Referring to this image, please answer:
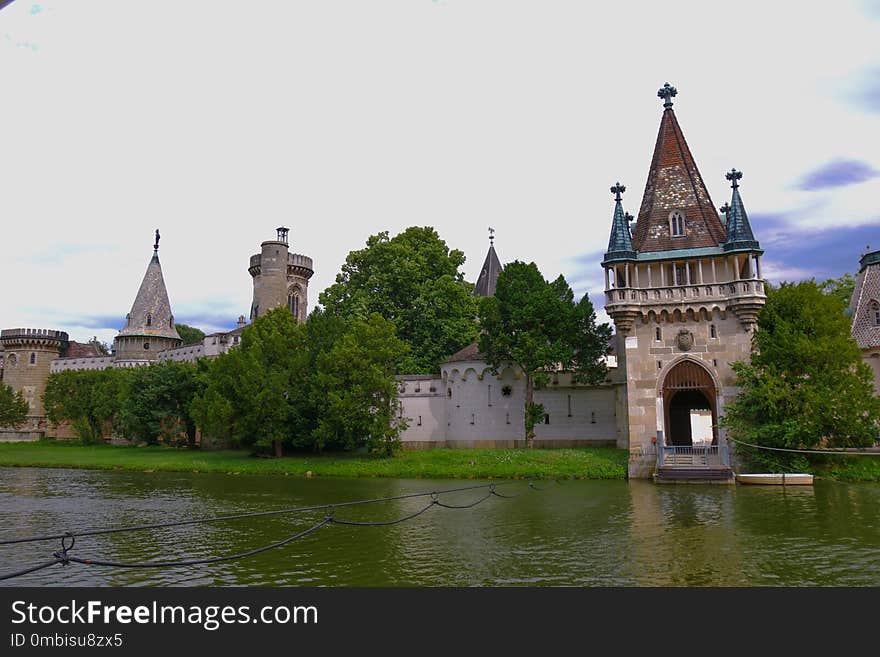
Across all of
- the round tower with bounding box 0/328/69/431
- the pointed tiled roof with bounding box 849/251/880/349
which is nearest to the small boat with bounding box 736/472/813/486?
the pointed tiled roof with bounding box 849/251/880/349

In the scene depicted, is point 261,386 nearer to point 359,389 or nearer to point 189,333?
point 359,389

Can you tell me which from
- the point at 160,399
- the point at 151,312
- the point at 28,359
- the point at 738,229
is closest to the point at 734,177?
the point at 738,229

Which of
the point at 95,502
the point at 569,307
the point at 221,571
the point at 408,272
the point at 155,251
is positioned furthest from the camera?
the point at 155,251

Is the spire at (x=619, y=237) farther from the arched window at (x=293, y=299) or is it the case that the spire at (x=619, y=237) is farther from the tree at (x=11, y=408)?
the tree at (x=11, y=408)

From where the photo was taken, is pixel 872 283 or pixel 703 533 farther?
pixel 872 283

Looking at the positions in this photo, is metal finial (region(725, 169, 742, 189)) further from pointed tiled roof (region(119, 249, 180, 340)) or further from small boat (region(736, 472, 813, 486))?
pointed tiled roof (region(119, 249, 180, 340))

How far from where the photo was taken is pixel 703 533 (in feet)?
58.4

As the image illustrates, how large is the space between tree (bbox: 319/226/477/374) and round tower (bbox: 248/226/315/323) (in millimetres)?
12759

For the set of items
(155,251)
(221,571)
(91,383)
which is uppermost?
(155,251)

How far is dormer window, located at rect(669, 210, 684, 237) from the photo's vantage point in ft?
119

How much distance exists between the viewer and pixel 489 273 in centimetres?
6694
